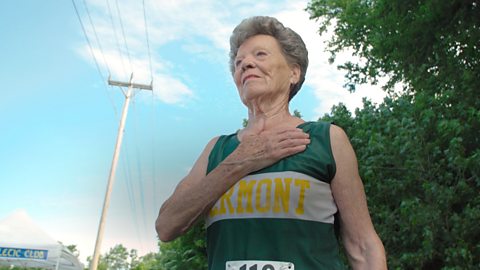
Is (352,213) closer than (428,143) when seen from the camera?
Yes

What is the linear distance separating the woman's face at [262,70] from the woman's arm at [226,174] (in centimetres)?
24

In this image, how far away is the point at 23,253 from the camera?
1059cm

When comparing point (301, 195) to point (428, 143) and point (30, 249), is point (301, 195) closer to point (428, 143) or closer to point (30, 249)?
point (428, 143)

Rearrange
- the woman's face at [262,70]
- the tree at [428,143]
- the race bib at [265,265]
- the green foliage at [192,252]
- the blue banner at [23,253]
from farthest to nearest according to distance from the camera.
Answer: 1. the green foliage at [192,252]
2. the blue banner at [23,253]
3. the tree at [428,143]
4. the woman's face at [262,70]
5. the race bib at [265,265]

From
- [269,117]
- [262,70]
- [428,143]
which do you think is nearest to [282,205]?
[269,117]

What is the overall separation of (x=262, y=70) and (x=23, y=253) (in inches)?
428

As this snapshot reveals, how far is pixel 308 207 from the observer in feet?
4.69

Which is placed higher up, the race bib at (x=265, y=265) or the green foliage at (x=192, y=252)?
the green foliage at (x=192, y=252)

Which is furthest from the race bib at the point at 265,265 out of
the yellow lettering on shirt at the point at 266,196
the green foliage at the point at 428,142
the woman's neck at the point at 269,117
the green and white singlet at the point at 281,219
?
the green foliage at the point at 428,142

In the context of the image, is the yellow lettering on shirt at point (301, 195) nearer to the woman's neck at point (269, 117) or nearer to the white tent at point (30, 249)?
the woman's neck at point (269, 117)

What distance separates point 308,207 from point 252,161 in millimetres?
245

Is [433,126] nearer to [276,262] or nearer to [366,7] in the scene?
[366,7]

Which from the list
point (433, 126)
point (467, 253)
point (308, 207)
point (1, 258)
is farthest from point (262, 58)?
point (1, 258)

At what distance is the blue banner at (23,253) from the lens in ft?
34.5
